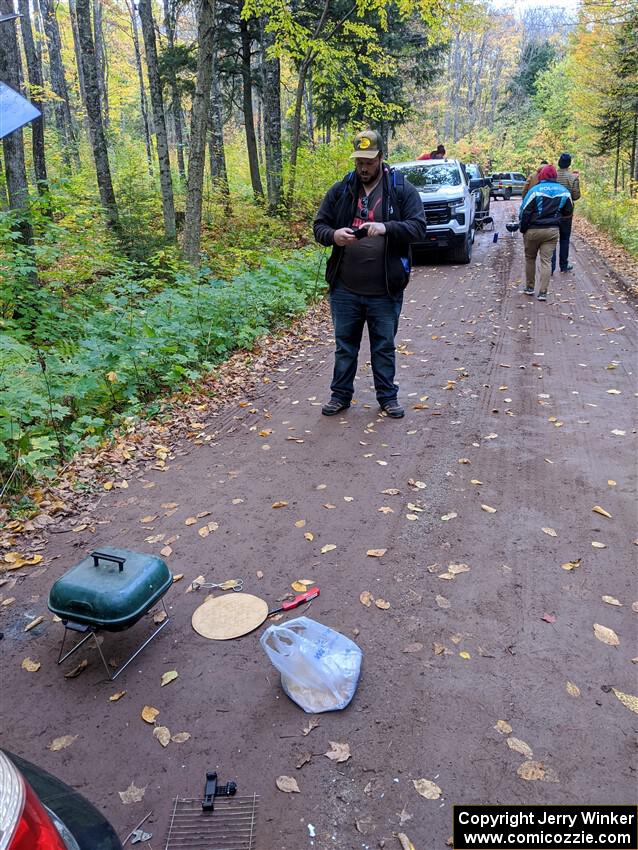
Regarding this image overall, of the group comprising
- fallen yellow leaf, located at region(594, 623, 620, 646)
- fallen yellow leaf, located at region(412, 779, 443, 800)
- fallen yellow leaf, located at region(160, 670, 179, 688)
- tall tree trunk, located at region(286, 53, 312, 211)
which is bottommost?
fallen yellow leaf, located at region(412, 779, 443, 800)

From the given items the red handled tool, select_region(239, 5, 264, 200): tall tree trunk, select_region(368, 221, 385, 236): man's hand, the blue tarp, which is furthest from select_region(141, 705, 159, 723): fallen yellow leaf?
select_region(239, 5, 264, 200): tall tree trunk

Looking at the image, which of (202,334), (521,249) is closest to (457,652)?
(202,334)

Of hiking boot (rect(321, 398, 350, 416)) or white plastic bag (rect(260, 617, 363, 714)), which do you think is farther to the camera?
hiking boot (rect(321, 398, 350, 416))

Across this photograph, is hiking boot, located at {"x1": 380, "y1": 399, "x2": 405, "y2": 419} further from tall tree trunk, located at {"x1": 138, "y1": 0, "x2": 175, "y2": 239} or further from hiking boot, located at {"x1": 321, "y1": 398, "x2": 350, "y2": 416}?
tall tree trunk, located at {"x1": 138, "y1": 0, "x2": 175, "y2": 239}

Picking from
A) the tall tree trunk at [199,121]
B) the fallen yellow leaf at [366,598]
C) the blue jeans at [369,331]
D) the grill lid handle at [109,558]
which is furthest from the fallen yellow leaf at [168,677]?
the tall tree trunk at [199,121]

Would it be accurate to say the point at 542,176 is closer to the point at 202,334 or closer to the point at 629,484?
the point at 202,334

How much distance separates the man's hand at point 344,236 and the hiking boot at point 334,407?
1.74m

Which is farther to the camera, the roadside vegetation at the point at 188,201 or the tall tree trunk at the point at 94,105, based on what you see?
the tall tree trunk at the point at 94,105

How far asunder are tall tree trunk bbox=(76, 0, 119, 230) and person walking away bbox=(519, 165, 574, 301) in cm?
907

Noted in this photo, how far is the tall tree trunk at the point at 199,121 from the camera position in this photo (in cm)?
1032

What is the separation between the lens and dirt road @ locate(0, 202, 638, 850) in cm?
236

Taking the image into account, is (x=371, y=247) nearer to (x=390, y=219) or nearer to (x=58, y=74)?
(x=390, y=219)

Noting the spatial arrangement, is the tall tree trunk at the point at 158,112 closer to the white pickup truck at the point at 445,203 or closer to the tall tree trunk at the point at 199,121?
the tall tree trunk at the point at 199,121

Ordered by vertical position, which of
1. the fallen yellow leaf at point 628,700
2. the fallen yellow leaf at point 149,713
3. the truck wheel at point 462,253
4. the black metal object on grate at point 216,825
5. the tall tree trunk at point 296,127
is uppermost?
the tall tree trunk at point 296,127
